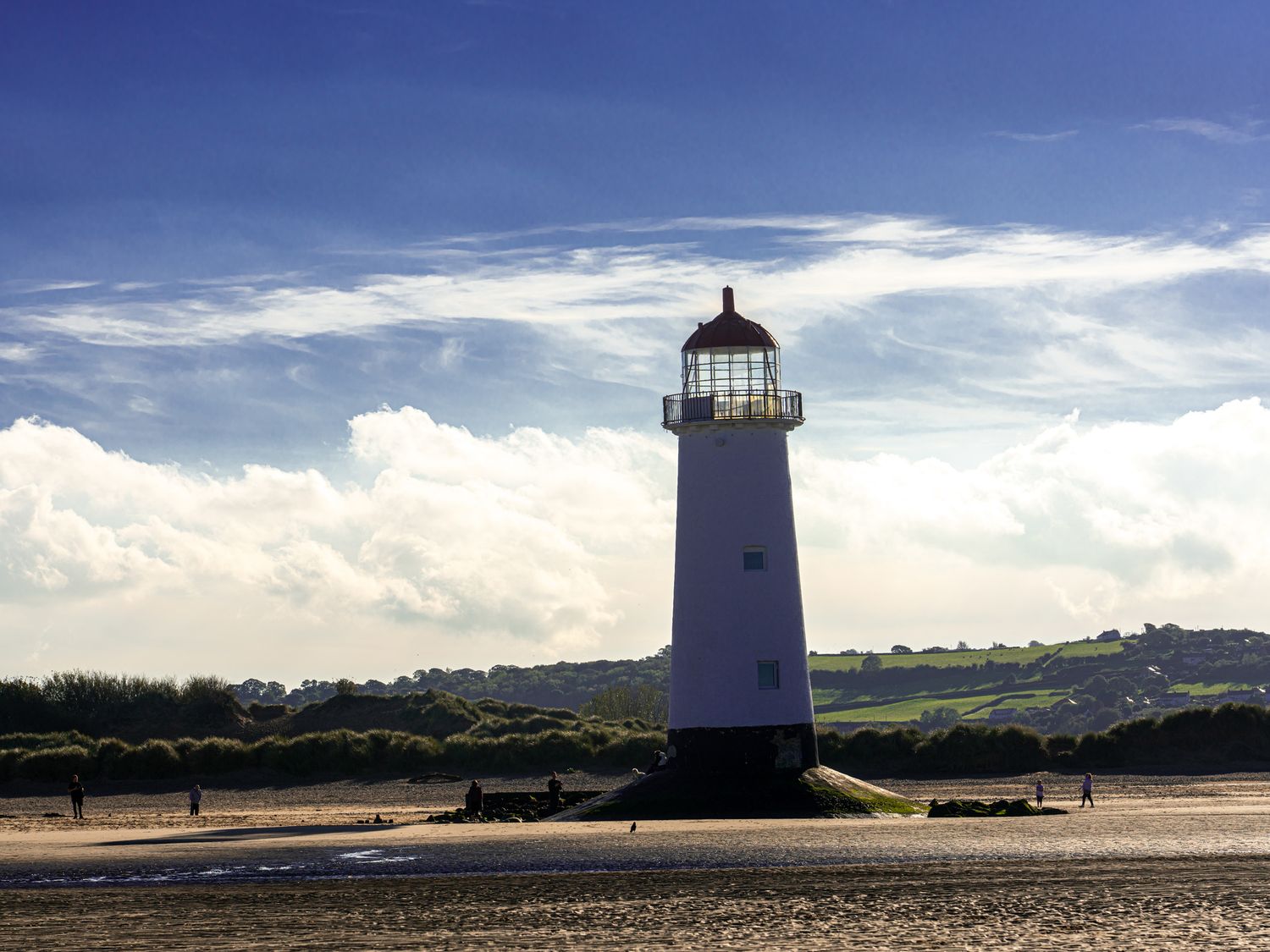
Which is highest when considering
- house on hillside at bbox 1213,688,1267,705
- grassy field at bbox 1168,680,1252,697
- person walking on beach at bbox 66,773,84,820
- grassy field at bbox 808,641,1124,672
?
grassy field at bbox 808,641,1124,672

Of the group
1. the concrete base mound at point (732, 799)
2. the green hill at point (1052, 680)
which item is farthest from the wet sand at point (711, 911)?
the green hill at point (1052, 680)

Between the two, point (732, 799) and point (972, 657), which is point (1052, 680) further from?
point (732, 799)

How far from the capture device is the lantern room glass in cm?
3747

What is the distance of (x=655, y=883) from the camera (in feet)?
80.9

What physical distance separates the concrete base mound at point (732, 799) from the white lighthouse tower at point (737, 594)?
316mm

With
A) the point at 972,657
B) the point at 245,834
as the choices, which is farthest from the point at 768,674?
the point at 972,657

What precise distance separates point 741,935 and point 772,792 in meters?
15.6

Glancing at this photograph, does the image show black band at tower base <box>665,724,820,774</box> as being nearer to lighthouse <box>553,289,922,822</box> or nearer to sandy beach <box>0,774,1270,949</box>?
lighthouse <box>553,289,922,822</box>

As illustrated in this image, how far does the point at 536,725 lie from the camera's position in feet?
217

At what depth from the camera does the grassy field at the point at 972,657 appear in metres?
138

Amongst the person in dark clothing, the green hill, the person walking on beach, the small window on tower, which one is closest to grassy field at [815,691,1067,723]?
the green hill

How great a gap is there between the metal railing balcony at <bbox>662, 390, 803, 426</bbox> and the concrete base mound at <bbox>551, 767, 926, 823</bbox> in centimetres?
764

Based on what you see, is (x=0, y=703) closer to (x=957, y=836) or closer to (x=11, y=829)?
(x=11, y=829)

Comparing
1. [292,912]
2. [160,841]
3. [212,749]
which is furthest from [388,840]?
[212,749]
